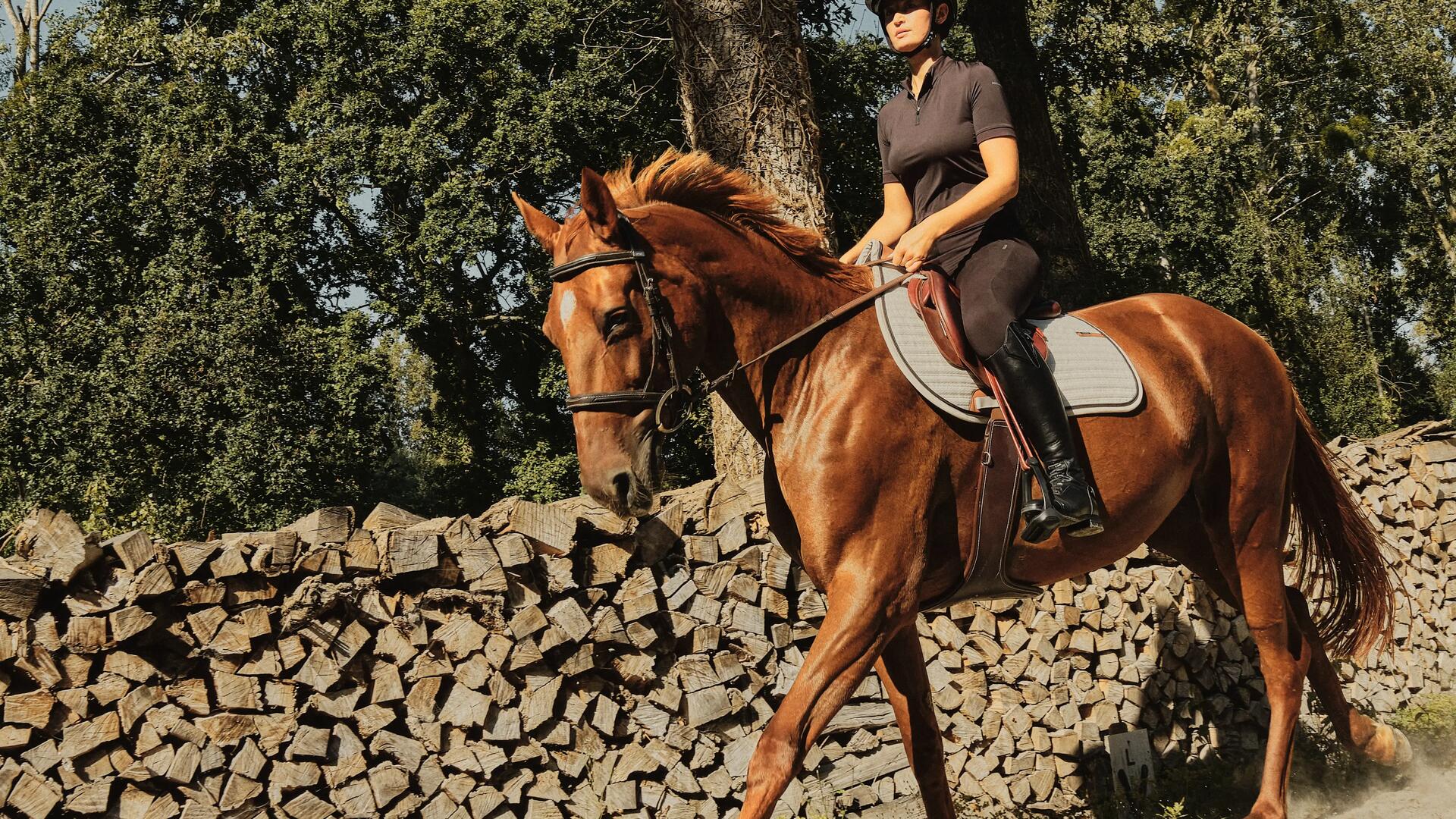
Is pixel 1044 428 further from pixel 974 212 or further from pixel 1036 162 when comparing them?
pixel 1036 162

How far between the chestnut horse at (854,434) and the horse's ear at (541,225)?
12 mm

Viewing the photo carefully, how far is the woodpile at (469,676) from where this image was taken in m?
4.49

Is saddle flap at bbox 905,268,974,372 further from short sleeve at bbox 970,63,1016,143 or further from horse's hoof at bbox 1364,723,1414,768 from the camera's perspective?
horse's hoof at bbox 1364,723,1414,768

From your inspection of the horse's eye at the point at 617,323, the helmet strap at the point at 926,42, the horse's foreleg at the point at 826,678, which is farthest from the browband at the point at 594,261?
the helmet strap at the point at 926,42

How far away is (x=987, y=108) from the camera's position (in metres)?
3.71

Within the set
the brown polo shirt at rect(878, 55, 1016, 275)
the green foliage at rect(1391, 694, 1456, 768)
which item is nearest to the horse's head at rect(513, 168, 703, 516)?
the brown polo shirt at rect(878, 55, 1016, 275)

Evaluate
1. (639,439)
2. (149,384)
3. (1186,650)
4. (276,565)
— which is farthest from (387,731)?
(149,384)

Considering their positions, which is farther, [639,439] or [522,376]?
[522,376]

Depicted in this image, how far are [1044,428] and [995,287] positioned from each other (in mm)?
519

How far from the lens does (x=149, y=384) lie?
21688mm

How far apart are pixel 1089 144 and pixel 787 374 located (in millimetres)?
28805

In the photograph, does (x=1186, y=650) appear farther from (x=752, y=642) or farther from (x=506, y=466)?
(x=506, y=466)

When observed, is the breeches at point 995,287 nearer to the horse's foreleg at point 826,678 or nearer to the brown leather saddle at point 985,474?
the brown leather saddle at point 985,474

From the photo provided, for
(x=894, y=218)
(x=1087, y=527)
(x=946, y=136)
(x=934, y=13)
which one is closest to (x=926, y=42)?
(x=934, y=13)
